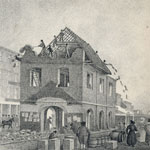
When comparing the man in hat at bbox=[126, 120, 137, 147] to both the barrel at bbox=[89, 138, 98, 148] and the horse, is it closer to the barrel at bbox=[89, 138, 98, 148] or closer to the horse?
the barrel at bbox=[89, 138, 98, 148]

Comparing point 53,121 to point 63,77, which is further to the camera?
point 53,121

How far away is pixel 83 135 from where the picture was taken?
4.70m

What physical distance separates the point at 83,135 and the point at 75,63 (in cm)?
74

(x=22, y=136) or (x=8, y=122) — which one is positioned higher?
(x=8, y=122)

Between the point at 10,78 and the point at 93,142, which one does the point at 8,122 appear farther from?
the point at 93,142

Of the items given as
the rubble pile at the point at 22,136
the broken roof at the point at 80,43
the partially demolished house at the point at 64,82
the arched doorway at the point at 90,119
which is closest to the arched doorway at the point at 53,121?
the partially demolished house at the point at 64,82

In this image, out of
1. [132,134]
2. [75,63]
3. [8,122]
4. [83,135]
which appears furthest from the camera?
[8,122]

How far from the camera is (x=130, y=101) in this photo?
16.1 ft

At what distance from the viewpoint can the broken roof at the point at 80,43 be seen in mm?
4822

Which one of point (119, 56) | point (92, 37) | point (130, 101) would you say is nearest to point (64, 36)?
point (92, 37)

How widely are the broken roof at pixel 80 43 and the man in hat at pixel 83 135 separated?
0.65 meters

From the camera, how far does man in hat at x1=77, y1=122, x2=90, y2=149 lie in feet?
15.4

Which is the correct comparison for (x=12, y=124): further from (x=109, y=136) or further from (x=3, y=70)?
(x=109, y=136)

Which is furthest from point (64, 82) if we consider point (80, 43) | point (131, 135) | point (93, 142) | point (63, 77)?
point (131, 135)
